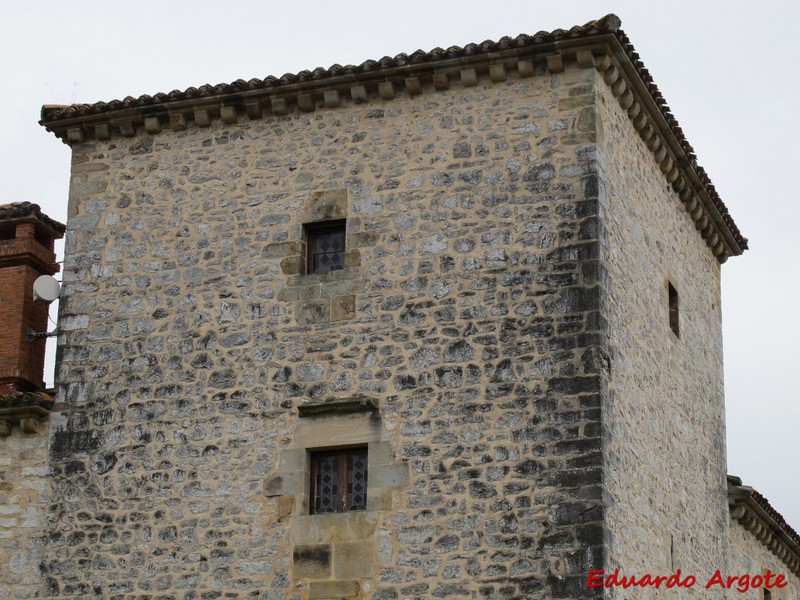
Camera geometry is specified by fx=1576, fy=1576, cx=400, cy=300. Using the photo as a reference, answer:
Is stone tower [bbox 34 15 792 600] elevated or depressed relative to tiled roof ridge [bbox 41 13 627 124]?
depressed

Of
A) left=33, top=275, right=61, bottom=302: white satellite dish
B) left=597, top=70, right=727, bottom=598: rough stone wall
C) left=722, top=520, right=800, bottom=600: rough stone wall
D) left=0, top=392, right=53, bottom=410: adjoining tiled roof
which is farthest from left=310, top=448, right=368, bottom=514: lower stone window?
left=722, top=520, right=800, bottom=600: rough stone wall

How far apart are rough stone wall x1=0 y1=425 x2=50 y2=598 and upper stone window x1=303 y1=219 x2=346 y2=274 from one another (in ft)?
9.89

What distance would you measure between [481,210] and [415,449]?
221 cm

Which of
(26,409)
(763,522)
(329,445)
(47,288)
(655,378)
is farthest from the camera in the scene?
(763,522)

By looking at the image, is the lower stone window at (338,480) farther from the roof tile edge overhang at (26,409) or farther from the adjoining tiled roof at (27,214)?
the adjoining tiled roof at (27,214)

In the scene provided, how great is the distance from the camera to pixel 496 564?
12.9 meters

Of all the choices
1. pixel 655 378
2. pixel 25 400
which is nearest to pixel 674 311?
pixel 655 378

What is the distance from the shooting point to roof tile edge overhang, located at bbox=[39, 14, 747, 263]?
551 inches

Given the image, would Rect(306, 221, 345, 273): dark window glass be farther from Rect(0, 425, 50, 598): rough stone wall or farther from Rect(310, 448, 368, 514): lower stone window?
Rect(0, 425, 50, 598): rough stone wall

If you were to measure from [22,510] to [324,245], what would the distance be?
3.71 m

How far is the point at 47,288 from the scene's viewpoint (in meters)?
15.2

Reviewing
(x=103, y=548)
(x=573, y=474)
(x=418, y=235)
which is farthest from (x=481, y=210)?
(x=103, y=548)

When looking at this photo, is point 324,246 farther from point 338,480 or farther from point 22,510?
point 22,510

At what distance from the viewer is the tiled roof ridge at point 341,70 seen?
13.9 metres
